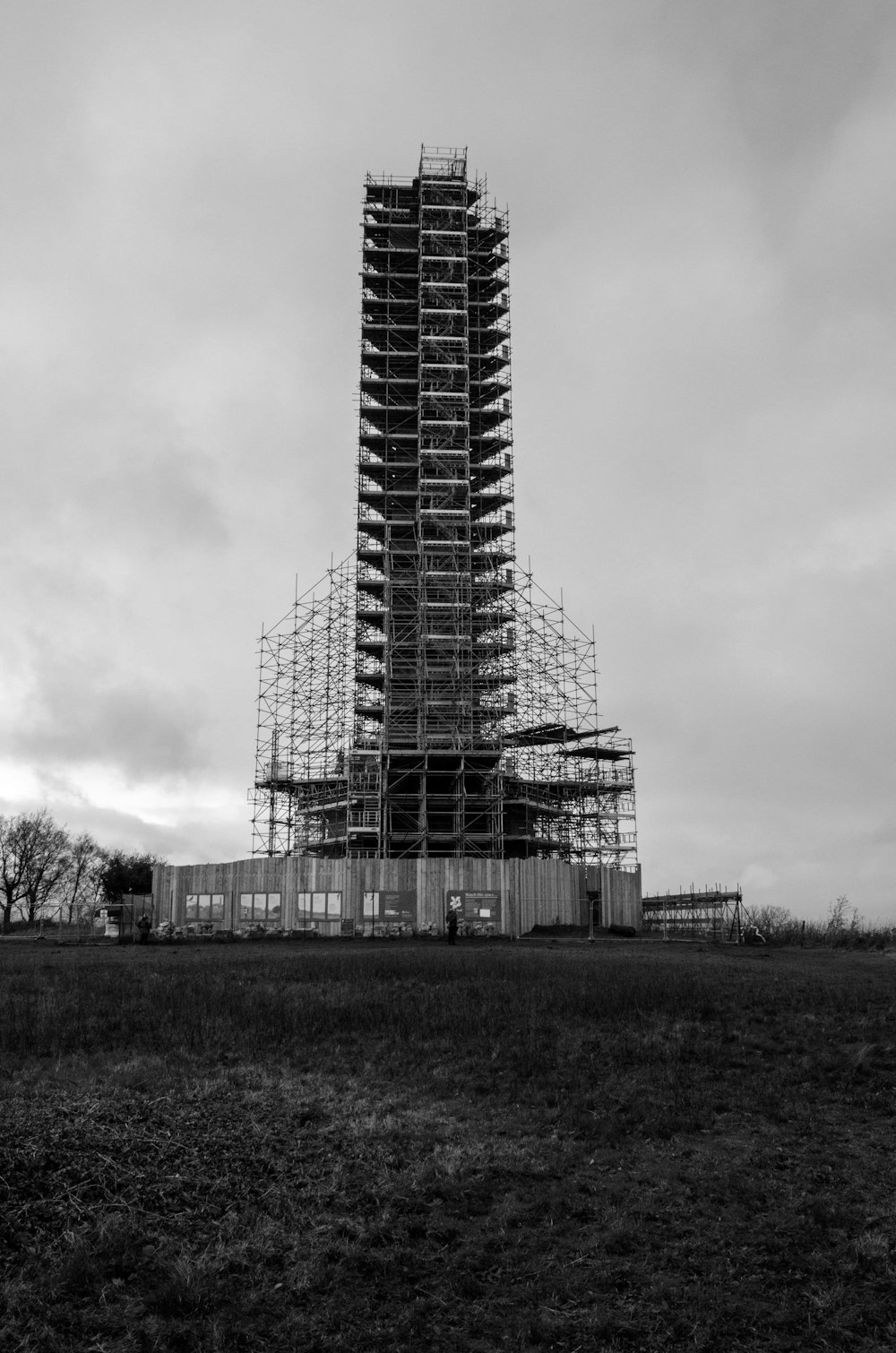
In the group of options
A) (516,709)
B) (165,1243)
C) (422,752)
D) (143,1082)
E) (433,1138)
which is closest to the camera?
(165,1243)

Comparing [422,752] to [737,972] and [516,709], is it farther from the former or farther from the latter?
[737,972]

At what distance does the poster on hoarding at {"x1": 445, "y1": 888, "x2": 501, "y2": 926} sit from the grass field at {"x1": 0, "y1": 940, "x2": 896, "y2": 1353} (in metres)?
34.2

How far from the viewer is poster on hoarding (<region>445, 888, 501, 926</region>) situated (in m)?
55.6

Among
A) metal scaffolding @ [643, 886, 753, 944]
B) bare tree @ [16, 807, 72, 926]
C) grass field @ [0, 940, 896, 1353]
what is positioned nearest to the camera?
grass field @ [0, 940, 896, 1353]

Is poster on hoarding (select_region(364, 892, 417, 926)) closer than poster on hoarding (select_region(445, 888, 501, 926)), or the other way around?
poster on hoarding (select_region(445, 888, 501, 926))

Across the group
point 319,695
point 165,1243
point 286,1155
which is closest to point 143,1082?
point 286,1155

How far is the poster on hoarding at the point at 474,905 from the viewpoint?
55625 mm

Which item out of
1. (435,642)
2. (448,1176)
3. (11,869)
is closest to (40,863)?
(11,869)

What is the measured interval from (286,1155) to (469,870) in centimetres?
4462

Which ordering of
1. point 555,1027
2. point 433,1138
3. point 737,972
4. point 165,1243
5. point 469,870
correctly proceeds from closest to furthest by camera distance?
point 165,1243 → point 433,1138 → point 555,1027 → point 737,972 → point 469,870

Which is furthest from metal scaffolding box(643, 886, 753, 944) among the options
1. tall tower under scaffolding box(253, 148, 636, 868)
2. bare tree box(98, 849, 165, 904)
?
bare tree box(98, 849, 165, 904)

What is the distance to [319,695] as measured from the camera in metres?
72.2

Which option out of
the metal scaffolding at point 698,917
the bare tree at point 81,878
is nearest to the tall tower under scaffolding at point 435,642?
the metal scaffolding at point 698,917

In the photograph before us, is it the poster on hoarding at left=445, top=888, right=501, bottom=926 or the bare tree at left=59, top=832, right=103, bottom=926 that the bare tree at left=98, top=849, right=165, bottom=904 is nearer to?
the bare tree at left=59, top=832, right=103, bottom=926
